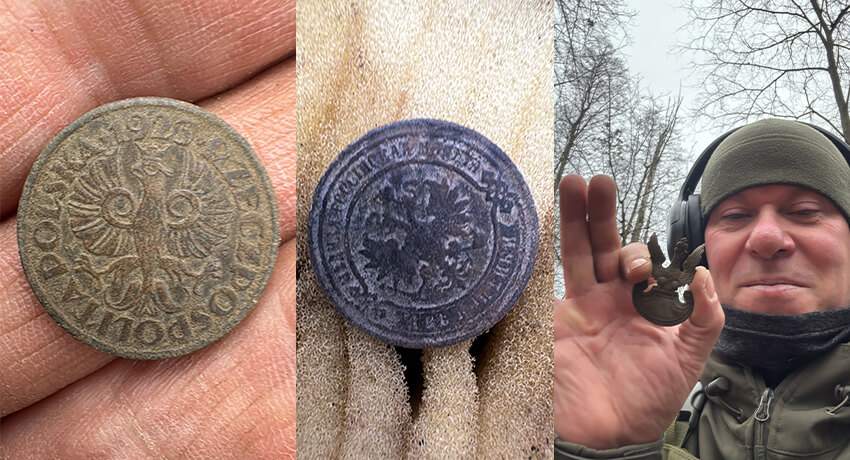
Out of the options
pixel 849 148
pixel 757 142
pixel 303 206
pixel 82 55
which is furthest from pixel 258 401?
pixel 849 148

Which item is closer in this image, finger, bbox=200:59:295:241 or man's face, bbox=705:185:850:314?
man's face, bbox=705:185:850:314

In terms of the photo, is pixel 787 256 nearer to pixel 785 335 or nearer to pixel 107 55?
pixel 785 335

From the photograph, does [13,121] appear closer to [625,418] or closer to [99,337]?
[99,337]

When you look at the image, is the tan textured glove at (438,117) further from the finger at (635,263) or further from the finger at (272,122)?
the finger at (635,263)

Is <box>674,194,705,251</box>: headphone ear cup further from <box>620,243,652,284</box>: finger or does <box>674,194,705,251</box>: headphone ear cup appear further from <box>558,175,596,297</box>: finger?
<box>558,175,596,297</box>: finger

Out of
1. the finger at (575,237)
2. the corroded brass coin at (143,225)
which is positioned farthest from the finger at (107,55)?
the finger at (575,237)

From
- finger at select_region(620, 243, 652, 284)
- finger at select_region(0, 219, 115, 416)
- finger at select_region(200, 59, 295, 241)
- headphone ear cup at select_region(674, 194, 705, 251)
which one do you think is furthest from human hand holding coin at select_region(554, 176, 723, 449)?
finger at select_region(0, 219, 115, 416)

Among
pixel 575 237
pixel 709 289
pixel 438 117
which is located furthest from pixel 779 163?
pixel 438 117
